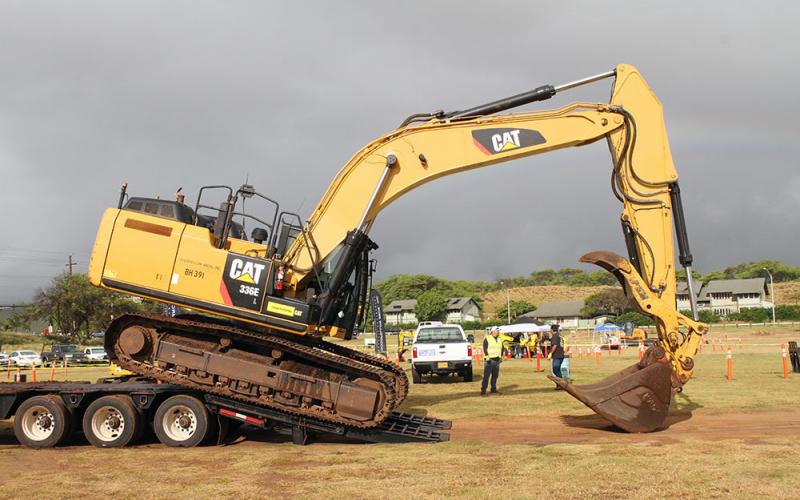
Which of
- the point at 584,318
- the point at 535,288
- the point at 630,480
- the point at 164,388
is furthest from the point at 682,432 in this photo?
the point at 535,288

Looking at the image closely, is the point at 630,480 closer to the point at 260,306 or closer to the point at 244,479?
the point at 244,479

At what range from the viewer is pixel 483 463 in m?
8.89

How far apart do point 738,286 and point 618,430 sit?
364 ft

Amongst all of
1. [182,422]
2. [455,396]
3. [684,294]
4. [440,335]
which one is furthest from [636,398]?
[684,294]

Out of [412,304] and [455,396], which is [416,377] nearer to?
[455,396]

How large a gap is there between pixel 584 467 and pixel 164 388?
641 centimetres

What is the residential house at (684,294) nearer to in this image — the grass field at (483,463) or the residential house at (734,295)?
the grass field at (483,463)

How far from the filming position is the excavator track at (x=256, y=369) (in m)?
10.6

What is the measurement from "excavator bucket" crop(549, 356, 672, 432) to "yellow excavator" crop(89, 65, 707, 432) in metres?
0.02

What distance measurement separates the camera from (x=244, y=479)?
8.30 m

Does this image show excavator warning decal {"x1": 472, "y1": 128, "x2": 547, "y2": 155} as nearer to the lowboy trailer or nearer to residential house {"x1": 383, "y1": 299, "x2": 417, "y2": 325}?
the lowboy trailer

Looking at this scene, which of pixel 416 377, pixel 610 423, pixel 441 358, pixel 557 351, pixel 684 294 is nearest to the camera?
pixel 610 423

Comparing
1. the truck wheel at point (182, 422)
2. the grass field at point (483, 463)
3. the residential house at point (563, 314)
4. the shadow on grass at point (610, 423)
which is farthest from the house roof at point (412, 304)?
the truck wheel at point (182, 422)

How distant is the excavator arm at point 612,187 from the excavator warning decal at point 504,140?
0.02m
